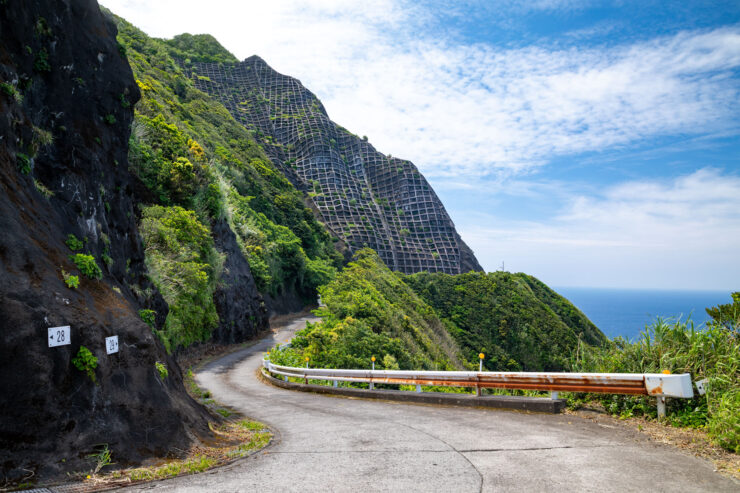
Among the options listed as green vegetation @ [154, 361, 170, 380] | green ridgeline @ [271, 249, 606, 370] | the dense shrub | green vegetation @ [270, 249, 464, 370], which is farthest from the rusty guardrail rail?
the dense shrub

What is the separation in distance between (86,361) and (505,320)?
44695mm

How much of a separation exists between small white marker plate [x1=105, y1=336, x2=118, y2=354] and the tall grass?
7417 mm

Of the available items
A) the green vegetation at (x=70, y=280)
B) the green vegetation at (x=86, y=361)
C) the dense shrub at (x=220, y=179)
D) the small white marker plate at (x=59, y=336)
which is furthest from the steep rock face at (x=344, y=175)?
the small white marker plate at (x=59, y=336)

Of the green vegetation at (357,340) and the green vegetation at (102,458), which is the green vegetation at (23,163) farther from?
the green vegetation at (357,340)

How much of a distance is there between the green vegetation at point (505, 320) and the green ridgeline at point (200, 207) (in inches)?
553

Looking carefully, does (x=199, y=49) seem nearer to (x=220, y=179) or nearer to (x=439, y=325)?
(x=220, y=179)

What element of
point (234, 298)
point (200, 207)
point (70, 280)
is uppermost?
point (200, 207)

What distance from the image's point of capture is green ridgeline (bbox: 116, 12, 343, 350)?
2097 centimetres

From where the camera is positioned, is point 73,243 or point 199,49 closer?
point 73,243

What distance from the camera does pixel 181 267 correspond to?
20703 millimetres

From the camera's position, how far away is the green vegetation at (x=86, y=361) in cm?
554

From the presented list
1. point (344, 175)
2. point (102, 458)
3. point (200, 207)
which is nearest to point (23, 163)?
point (102, 458)

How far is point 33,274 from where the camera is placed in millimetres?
5492

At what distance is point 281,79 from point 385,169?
113 ft
